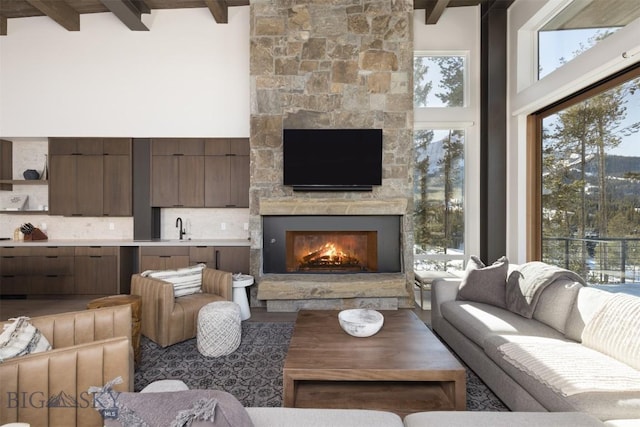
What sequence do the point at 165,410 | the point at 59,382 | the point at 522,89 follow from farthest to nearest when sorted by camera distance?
the point at 522,89 → the point at 59,382 → the point at 165,410

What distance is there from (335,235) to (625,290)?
2.93 m

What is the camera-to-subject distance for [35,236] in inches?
185

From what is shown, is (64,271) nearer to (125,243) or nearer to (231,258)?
(125,243)

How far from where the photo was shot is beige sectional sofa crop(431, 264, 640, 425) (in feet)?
4.87

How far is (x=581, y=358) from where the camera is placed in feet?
5.84

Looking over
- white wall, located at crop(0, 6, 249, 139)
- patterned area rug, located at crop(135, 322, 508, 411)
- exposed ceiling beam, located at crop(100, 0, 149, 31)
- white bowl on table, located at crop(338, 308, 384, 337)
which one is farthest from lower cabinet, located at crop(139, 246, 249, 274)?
exposed ceiling beam, located at crop(100, 0, 149, 31)

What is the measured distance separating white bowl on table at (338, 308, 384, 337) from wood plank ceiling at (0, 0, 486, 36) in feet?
13.4

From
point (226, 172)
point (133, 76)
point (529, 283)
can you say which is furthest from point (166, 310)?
point (133, 76)

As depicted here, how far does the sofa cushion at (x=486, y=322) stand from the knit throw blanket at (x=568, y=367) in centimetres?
19

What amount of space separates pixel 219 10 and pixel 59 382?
15.1 ft

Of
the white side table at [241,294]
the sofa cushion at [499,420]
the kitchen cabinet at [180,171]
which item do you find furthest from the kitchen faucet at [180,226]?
the sofa cushion at [499,420]

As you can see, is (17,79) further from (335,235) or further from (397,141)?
(397,141)

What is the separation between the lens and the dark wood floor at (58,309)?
3793 mm

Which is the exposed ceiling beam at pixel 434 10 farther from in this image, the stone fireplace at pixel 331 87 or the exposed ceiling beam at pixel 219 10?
the exposed ceiling beam at pixel 219 10
